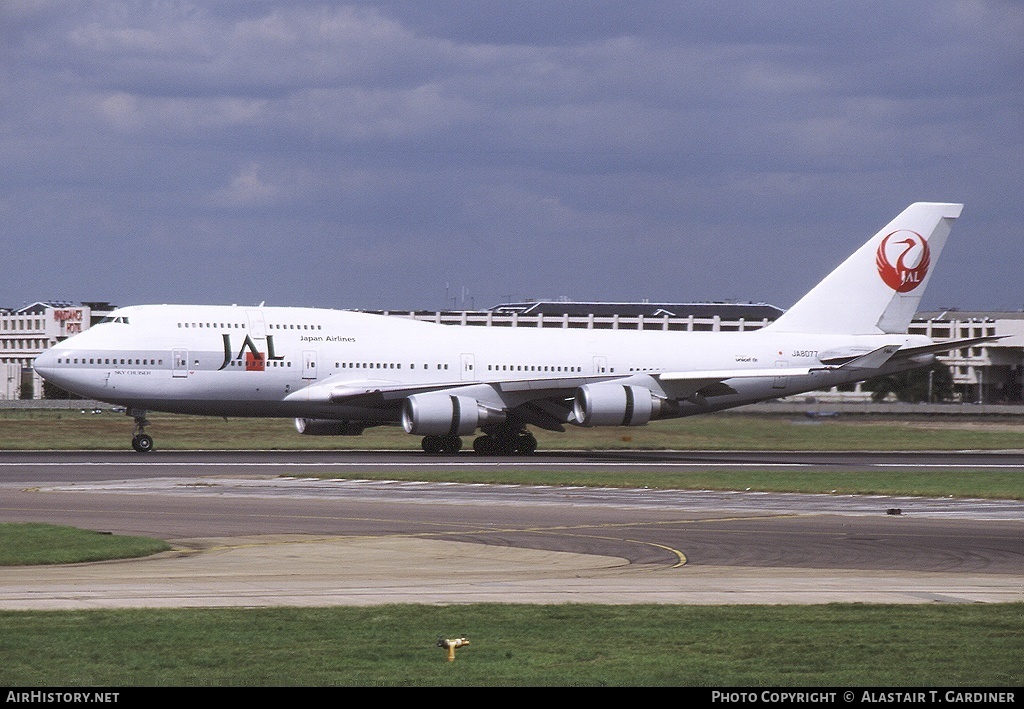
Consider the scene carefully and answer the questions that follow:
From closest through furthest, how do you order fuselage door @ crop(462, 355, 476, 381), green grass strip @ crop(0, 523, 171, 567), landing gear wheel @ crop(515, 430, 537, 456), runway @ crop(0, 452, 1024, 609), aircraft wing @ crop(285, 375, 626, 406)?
runway @ crop(0, 452, 1024, 609) < green grass strip @ crop(0, 523, 171, 567) < aircraft wing @ crop(285, 375, 626, 406) < fuselage door @ crop(462, 355, 476, 381) < landing gear wheel @ crop(515, 430, 537, 456)

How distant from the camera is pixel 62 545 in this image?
2325 cm

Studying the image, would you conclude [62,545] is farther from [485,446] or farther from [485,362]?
[485,446]

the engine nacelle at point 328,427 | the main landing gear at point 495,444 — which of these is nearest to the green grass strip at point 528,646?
the main landing gear at point 495,444

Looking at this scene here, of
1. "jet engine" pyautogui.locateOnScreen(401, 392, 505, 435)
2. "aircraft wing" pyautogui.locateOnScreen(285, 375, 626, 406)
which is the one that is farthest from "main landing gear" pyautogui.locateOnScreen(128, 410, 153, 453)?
"jet engine" pyautogui.locateOnScreen(401, 392, 505, 435)

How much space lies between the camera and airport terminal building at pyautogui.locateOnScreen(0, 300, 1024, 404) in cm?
12500

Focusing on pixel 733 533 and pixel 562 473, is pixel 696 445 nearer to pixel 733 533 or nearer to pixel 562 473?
pixel 562 473

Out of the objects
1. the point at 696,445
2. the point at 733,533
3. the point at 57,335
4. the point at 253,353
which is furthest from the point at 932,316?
the point at 733,533

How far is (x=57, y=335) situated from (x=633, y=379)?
10366 cm

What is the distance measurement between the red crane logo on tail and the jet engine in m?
19.2

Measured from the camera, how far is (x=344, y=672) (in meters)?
13.2

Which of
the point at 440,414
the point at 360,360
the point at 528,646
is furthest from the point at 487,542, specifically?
the point at 360,360

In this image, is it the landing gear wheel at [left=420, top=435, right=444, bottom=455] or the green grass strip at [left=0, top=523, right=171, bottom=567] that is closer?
the green grass strip at [left=0, top=523, right=171, bottom=567]

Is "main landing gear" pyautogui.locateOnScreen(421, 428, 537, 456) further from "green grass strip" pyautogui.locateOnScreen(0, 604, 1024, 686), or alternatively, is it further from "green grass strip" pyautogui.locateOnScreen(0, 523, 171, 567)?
"green grass strip" pyautogui.locateOnScreen(0, 604, 1024, 686)

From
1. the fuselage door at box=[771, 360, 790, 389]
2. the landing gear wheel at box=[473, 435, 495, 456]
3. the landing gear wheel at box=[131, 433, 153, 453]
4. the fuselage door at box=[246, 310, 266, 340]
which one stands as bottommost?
the landing gear wheel at box=[473, 435, 495, 456]
